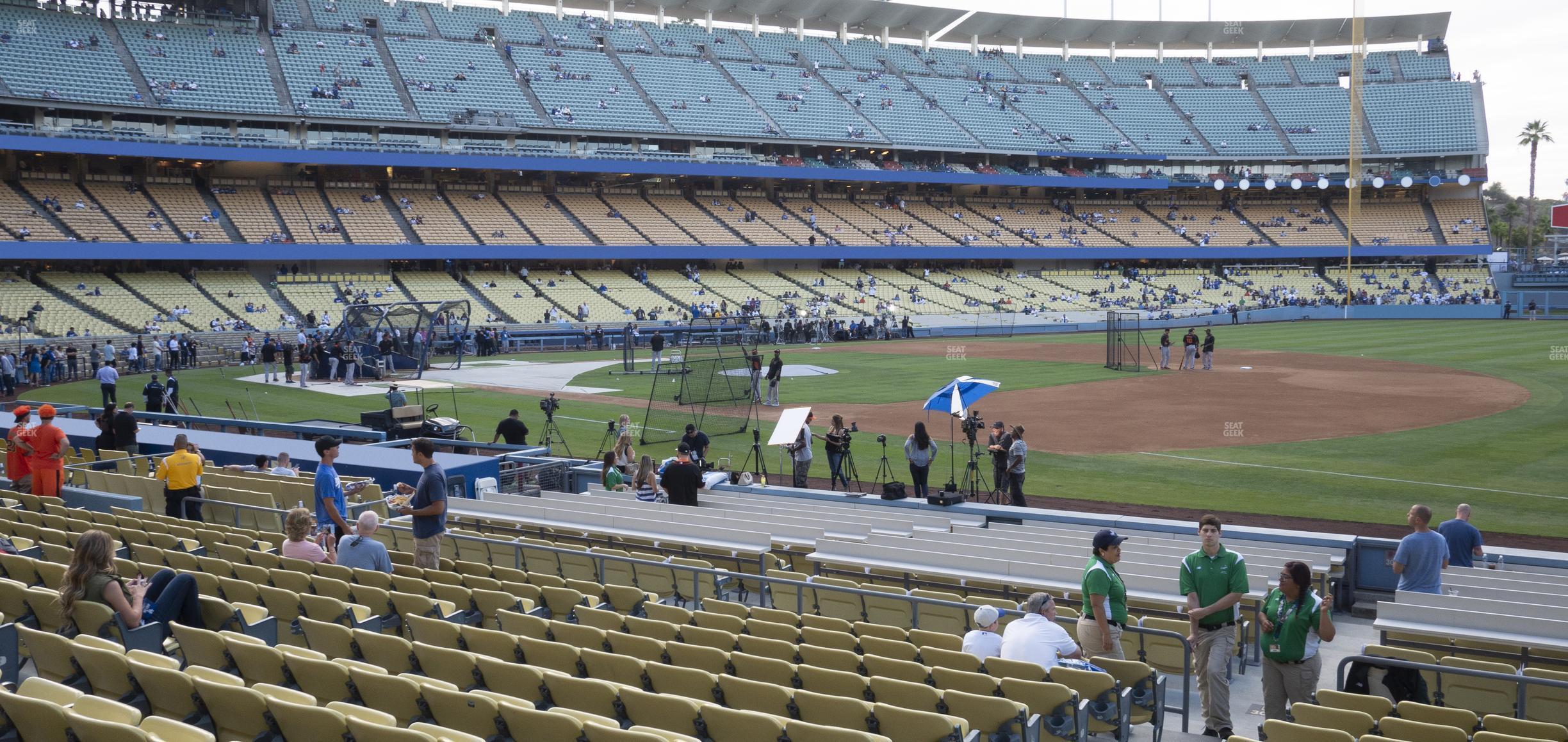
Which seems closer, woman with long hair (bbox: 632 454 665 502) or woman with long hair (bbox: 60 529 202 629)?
woman with long hair (bbox: 60 529 202 629)

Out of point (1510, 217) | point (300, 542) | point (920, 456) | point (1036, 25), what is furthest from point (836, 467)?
point (1510, 217)

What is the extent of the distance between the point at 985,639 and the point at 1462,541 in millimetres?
7225

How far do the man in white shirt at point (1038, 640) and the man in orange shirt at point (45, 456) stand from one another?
452 inches

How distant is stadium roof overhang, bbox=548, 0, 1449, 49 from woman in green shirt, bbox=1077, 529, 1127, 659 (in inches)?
3051

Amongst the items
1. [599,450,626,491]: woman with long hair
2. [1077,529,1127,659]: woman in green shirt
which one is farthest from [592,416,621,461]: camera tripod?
[1077,529,1127,659]: woman in green shirt

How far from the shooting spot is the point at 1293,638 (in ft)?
24.5

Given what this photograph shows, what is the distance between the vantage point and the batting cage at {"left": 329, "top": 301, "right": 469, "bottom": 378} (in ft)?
119

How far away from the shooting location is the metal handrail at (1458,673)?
6.86 metres

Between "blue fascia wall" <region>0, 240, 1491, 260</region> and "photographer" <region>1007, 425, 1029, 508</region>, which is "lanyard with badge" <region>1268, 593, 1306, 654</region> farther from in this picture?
"blue fascia wall" <region>0, 240, 1491, 260</region>

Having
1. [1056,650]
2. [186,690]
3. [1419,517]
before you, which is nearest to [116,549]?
[186,690]

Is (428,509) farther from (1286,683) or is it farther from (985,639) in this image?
(1286,683)

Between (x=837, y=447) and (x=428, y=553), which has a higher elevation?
(x=837, y=447)

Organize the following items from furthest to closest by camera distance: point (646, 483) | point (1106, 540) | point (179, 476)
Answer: point (646, 483), point (179, 476), point (1106, 540)

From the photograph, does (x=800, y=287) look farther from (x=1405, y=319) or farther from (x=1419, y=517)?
(x=1419, y=517)
